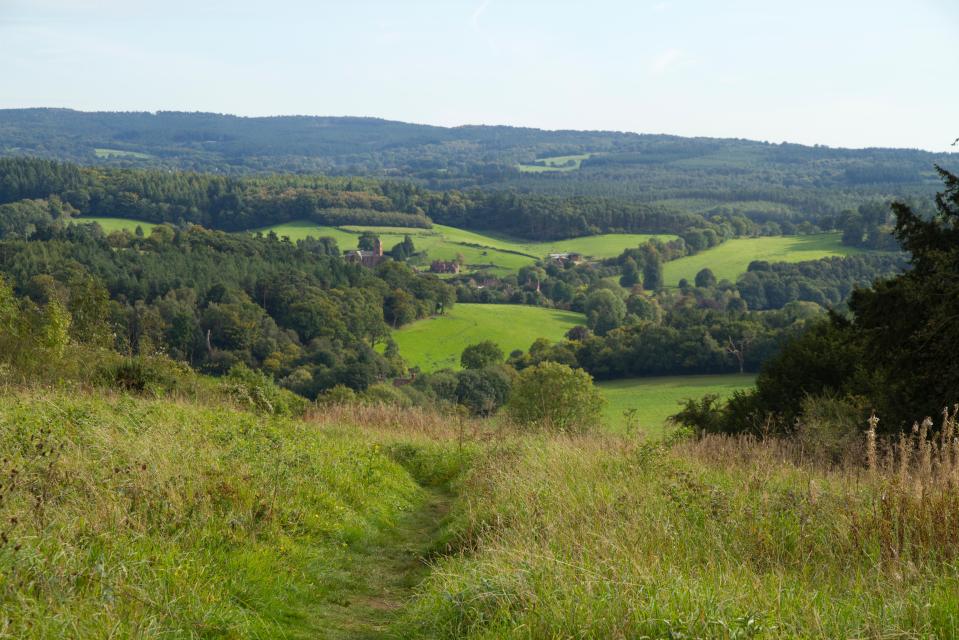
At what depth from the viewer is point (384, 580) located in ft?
24.6

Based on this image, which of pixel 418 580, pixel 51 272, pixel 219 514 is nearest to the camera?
pixel 219 514

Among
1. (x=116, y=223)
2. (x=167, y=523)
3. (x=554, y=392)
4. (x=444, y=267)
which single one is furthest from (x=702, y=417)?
(x=116, y=223)

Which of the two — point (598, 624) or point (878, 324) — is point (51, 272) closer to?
point (878, 324)

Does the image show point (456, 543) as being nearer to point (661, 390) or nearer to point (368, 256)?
point (661, 390)

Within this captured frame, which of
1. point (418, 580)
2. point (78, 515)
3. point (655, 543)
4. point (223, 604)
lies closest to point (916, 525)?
point (655, 543)

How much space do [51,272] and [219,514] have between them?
3385 inches

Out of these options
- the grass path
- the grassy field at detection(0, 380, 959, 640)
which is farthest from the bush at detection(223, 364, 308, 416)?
the grass path

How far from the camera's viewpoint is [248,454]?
8.67 meters

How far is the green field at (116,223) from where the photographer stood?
141425mm

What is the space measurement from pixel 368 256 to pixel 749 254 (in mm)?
68508

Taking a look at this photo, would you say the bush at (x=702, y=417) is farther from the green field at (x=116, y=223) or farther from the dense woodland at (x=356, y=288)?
the green field at (x=116, y=223)

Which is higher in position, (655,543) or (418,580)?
(655,543)

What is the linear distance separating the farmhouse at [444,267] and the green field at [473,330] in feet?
75.9

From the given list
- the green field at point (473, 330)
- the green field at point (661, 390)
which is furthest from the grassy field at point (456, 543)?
the green field at point (473, 330)
